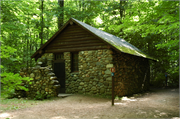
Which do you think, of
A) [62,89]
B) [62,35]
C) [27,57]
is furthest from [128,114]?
[27,57]

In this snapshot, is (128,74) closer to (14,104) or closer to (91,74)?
(91,74)

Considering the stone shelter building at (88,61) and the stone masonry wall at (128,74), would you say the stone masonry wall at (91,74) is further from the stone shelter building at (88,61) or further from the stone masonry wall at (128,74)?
the stone masonry wall at (128,74)

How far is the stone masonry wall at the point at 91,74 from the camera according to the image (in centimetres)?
1037

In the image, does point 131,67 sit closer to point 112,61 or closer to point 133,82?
point 133,82

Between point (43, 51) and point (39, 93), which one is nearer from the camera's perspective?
point (39, 93)

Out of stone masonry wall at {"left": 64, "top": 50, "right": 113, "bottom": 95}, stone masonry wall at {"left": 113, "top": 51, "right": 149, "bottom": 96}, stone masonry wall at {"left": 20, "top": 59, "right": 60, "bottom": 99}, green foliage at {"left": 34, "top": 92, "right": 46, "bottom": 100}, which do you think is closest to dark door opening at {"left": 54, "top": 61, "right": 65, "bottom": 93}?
stone masonry wall at {"left": 64, "top": 50, "right": 113, "bottom": 95}

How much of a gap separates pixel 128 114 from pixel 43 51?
29.7ft

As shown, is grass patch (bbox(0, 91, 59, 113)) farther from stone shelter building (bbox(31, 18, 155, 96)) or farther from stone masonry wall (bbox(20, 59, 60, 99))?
stone shelter building (bbox(31, 18, 155, 96))

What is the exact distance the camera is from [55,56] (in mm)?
12828

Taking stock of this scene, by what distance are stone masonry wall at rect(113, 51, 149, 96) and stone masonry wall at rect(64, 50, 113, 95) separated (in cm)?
60

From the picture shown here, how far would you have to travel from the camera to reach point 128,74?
11.5 meters

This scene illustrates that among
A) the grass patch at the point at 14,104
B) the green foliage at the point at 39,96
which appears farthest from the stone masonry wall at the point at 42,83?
the grass patch at the point at 14,104

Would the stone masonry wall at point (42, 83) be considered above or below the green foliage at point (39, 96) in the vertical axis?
above

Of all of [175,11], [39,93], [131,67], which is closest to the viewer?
[175,11]
